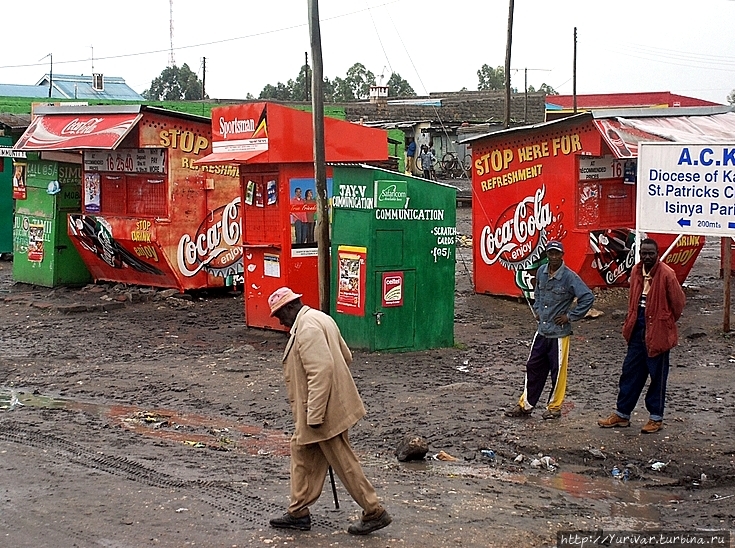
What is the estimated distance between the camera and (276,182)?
13.7 metres

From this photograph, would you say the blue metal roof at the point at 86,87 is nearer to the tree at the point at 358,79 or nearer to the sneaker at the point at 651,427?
the tree at the point at 358,79

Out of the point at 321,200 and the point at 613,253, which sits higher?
the point at 321,200

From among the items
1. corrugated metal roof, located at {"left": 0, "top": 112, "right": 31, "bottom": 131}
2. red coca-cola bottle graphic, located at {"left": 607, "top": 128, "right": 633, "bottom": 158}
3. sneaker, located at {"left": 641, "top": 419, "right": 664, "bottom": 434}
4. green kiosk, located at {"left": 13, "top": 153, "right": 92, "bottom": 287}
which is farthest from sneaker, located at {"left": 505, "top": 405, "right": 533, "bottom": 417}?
corrugated metal roof, located at {"left": 0, "top": 112, "right": 31, "bottom": 131}

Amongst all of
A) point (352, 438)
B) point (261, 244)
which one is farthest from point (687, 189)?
point (261, 244)

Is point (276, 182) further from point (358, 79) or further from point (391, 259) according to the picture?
point (358, 79)

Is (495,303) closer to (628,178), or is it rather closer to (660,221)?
(628,178)

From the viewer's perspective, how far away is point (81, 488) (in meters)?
7.09

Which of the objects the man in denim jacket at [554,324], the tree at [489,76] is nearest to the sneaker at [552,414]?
the man in denim jacket at [554,324]

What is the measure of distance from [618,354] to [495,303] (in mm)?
4065

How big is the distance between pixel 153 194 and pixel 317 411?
37.9 feet

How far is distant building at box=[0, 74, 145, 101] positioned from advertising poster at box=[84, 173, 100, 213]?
126 feet

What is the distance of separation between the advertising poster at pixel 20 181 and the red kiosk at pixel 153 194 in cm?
122

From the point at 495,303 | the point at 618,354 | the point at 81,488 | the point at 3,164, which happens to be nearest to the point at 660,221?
the point at 618,354

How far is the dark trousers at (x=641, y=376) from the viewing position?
8867 millimetres
